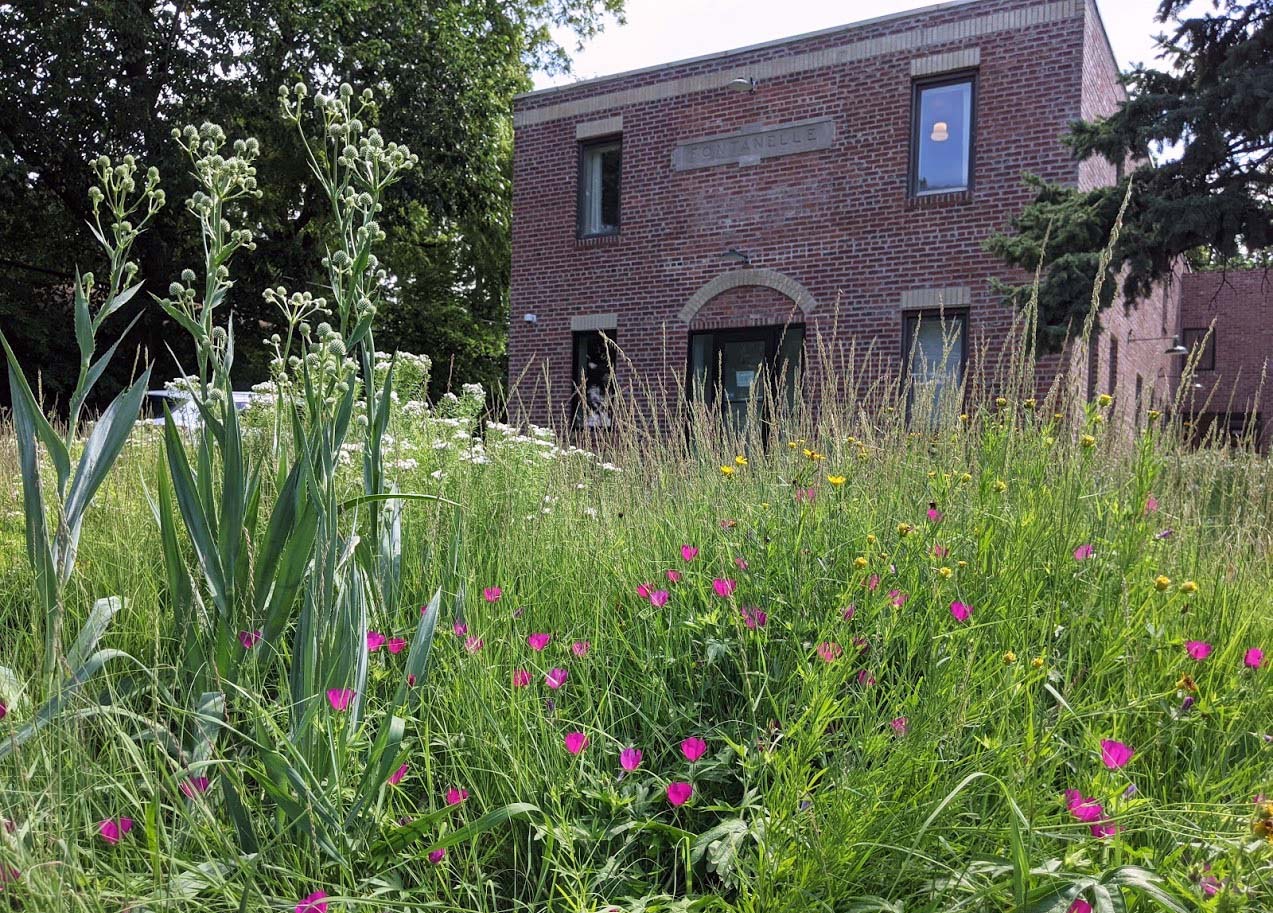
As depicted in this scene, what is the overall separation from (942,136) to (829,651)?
11.6 meters

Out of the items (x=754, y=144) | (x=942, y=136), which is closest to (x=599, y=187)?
(x=754, y=144)

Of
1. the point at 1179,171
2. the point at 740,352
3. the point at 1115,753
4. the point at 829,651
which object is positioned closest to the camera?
the point at 1115,753

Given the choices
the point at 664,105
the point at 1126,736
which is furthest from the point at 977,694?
the point at 664,105

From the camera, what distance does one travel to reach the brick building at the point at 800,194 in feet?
36.8

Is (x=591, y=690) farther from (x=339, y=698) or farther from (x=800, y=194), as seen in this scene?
(x=800, y=194)

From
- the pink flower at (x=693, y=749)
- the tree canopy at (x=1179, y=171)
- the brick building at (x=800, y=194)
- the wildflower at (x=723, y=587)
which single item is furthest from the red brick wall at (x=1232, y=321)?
the pink flower at (x=693, y=749)

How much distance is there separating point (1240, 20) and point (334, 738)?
10432 millimetres

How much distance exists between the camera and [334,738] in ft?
5.75

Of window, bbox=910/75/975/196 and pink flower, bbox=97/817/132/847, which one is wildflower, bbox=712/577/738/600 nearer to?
pink flower, bbox=97/817/132/847

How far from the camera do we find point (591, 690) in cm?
220

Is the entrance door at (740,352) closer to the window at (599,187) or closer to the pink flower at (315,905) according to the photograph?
the window at (599,187)

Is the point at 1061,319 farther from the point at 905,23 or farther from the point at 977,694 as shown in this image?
the point at 977,694

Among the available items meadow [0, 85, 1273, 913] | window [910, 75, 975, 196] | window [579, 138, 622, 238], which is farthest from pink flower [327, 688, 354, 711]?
window [579, 138, 622, 238]

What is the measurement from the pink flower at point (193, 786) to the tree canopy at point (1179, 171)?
8132 mm
